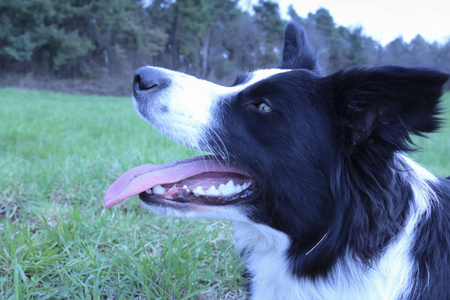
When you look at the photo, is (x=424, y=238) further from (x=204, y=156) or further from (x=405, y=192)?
(x=204, y=156)

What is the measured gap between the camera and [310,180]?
5.94ft

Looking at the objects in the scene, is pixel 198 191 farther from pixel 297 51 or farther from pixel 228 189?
pixel 297 51

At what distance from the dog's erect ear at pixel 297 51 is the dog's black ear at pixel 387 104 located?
72cm

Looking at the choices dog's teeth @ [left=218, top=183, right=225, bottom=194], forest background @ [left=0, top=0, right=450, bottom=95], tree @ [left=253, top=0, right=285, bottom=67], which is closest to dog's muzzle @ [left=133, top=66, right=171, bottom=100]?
dog's teeth @ [left=218, top=183, right=225, bottom=194]

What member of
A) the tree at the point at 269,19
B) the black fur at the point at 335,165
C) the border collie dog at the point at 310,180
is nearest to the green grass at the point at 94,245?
the border collie dog at the point at 310,180

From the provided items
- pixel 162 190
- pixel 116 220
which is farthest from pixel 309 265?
pixel 116 220

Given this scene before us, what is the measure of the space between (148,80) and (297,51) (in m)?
1.10

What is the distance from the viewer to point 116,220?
9.64 ft

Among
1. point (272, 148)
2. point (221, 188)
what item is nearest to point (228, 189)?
point (221, 188)

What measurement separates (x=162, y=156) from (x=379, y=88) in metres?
3.70

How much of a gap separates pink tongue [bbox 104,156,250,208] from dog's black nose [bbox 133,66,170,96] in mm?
449

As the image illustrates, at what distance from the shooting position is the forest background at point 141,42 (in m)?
27.4

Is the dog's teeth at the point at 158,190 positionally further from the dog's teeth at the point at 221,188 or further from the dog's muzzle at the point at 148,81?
the dog's muzzle at the point at 148,81

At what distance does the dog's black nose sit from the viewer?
1.96 metres
